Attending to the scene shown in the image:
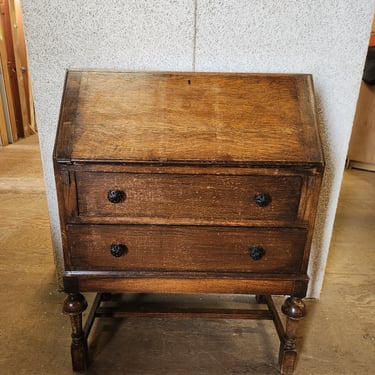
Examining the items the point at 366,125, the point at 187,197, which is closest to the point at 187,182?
the point at 187,197

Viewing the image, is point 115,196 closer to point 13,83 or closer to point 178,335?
point 178,335

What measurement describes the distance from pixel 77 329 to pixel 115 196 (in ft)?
2.03

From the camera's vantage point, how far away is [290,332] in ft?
4.76

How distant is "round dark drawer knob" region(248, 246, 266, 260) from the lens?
1.29 meters

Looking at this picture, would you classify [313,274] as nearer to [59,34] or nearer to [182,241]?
[182,241]

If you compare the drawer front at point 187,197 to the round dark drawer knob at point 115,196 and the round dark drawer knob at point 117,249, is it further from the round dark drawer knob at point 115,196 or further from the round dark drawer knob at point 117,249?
the round dark drawer knob at point 117,249

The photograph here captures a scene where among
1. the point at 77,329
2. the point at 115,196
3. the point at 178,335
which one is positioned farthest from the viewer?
the point at 178,335

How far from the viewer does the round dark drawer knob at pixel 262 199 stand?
1.22 metres

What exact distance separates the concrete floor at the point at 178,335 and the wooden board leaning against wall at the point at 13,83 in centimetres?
362

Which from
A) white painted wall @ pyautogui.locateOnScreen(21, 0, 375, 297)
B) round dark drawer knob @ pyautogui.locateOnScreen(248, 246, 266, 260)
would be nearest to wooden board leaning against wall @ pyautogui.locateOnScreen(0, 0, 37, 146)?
white painted wall @ pyautogui.locateOnScreen(21, 0, 375, 297)

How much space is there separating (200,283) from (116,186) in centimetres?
49

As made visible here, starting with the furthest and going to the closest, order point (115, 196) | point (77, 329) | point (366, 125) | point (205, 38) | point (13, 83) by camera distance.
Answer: point (13, 83)
point (366, 125)
point (205, 38)
point (77, 329)
point (115, 196)

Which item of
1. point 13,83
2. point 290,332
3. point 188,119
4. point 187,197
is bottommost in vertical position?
point 290,332

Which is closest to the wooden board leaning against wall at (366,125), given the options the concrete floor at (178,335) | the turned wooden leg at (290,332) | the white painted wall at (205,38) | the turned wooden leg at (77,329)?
the concrete floor at (178,335)
